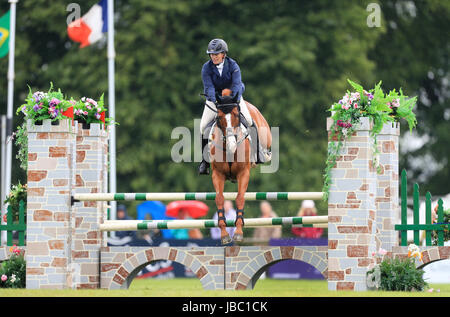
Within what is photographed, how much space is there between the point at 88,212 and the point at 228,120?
10.5ft

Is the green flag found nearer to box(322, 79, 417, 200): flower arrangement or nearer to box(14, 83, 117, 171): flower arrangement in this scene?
box(14, 83, 117, 171): flower arrangement

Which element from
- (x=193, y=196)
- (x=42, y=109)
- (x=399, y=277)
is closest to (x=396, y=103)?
(x=399, y=277)

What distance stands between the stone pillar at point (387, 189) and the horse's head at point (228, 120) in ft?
8.31

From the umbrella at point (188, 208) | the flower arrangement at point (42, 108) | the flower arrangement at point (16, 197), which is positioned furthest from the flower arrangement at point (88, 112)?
the umbrella at point (188, 208)

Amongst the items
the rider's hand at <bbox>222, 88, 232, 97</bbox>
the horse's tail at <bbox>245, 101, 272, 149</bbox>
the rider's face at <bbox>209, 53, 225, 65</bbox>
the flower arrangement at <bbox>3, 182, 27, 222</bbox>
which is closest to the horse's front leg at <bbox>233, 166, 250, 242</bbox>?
the horse's tail at <bbox>245, 101, 272, 149</bbox>

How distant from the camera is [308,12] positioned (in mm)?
32406

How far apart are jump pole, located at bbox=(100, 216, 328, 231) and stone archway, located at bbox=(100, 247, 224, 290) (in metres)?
0.42

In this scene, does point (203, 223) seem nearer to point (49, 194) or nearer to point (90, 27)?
point (49, 194)

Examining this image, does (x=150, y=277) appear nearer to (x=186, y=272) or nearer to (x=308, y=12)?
(x=186, y=272)

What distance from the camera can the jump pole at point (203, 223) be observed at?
16.2 meters

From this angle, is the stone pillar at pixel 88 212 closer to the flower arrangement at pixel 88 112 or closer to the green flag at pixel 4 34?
the flower arrangement at pixel 88 112

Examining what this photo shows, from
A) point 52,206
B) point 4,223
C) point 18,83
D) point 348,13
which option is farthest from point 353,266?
point 18,83

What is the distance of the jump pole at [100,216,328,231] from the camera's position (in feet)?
53.1
